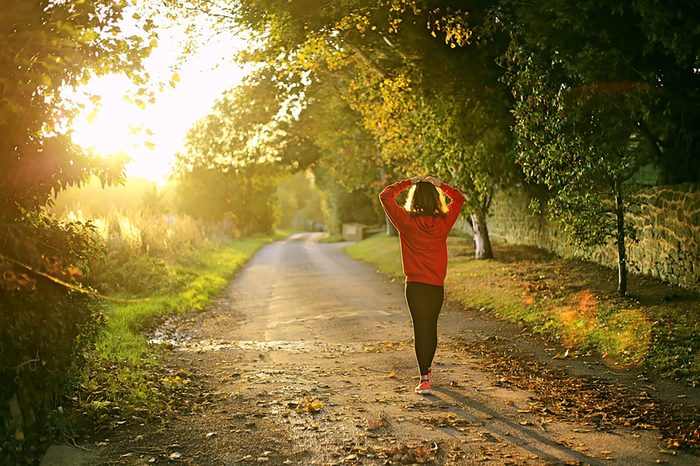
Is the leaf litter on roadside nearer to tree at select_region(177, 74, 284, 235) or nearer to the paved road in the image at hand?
the paved road

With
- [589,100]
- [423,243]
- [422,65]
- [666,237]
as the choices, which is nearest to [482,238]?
[422,65]

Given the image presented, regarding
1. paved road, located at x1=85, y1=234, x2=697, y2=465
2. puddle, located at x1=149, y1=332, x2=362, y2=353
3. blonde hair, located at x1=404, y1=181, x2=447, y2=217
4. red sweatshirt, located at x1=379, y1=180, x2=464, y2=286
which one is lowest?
puddle, located at x1=149, y1=332, x2=362, y2=353

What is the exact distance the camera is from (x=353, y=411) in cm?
712

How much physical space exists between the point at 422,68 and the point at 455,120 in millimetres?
1612

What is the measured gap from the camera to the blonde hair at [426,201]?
312 inches

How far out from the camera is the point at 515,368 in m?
9.22

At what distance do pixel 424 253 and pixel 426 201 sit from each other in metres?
0.56

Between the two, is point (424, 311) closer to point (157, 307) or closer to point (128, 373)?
point (128, 373)

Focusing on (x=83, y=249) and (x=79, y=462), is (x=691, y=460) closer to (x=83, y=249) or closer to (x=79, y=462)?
(x=79, y=462)

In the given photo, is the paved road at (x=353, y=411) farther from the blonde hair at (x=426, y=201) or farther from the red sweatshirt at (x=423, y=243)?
the blonde hair at (x=426, y=201)

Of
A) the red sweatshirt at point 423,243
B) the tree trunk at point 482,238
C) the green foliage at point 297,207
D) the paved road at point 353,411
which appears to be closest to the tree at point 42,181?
the paved road at point 353,411

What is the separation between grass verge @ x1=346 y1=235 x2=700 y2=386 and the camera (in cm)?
945

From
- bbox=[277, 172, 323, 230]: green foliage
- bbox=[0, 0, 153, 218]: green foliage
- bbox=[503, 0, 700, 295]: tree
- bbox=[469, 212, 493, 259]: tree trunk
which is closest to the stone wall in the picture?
bbox=[503, 0, 700, 295]: tree

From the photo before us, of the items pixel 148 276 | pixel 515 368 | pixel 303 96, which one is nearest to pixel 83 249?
pixel 515 368
